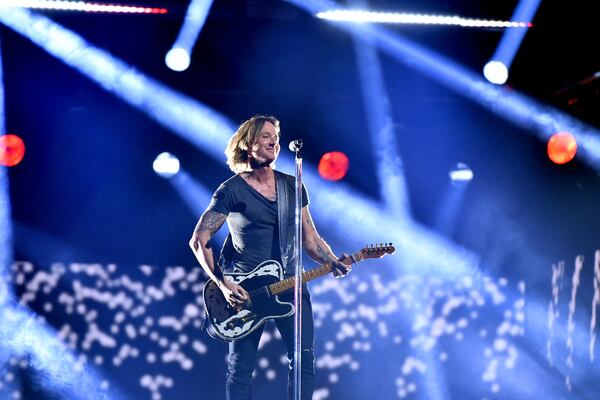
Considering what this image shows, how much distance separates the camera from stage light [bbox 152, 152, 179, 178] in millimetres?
6602

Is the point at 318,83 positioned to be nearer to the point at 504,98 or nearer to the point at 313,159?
the point at 313,159

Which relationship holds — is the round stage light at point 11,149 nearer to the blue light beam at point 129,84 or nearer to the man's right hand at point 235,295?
the blue light beam at point 129,84

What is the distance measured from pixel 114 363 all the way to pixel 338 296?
1911 mm

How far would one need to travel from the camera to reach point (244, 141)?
495cm

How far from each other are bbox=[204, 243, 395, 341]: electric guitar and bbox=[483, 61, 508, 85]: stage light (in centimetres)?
263

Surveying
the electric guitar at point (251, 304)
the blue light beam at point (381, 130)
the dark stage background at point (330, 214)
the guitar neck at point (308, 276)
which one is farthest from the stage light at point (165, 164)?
the guitar neck at point (308, 276)

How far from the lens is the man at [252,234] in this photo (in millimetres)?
4547

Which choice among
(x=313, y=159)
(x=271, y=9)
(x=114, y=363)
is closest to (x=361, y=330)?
(x=313, y=159)

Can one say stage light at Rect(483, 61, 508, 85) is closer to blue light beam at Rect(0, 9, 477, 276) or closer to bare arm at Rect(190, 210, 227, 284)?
blue light beam at Rect(0, 9, 477, 276)

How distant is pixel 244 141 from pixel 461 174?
108 inches

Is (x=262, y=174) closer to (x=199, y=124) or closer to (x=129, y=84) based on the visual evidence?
(x=199, y=124)

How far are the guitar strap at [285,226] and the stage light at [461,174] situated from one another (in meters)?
2.64

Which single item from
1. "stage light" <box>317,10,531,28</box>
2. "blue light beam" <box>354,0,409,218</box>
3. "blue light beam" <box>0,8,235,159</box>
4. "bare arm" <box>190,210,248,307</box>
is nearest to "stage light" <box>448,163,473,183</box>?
"blue light beam" <box>354,0,409,218</box>

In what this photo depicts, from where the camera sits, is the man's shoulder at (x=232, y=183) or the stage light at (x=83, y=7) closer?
the man's shoulder at (x=232, y=183)
